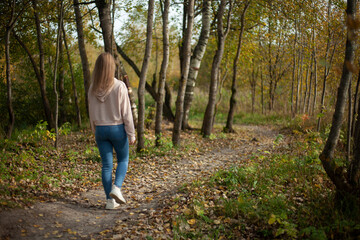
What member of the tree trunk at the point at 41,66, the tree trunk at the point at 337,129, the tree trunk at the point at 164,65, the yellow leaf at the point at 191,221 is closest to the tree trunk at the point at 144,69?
the tree trunk at the point at 164,65

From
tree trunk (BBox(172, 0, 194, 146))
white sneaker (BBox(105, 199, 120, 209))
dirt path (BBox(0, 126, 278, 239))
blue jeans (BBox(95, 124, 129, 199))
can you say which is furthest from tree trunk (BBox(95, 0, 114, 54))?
white sneaker (BBox(105, 199, 120, 209))

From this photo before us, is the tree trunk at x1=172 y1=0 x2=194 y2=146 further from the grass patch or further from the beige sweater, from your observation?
the beige sweater

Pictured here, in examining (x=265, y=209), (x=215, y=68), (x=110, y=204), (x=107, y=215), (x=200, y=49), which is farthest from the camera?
(x=200, y=49)

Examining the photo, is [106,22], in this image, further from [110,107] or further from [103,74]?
[110,107]

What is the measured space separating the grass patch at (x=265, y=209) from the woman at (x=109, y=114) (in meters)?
1.27

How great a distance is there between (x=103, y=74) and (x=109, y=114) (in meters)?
0.59

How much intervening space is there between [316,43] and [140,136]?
8.32m

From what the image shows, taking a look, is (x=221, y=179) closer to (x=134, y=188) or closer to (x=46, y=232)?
(x=134, y=188)

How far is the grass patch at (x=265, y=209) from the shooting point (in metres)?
3.23

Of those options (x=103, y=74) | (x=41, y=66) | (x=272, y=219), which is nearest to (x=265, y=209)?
(x=272, y=219)

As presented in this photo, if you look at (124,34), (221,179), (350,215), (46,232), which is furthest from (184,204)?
(124,34)

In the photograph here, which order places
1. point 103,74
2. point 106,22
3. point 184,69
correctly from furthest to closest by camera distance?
1. point 184,69
2. point 106,22
3. point 103,74

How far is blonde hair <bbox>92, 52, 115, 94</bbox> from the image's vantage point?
4.02 meters

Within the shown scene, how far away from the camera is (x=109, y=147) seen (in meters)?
4.36
